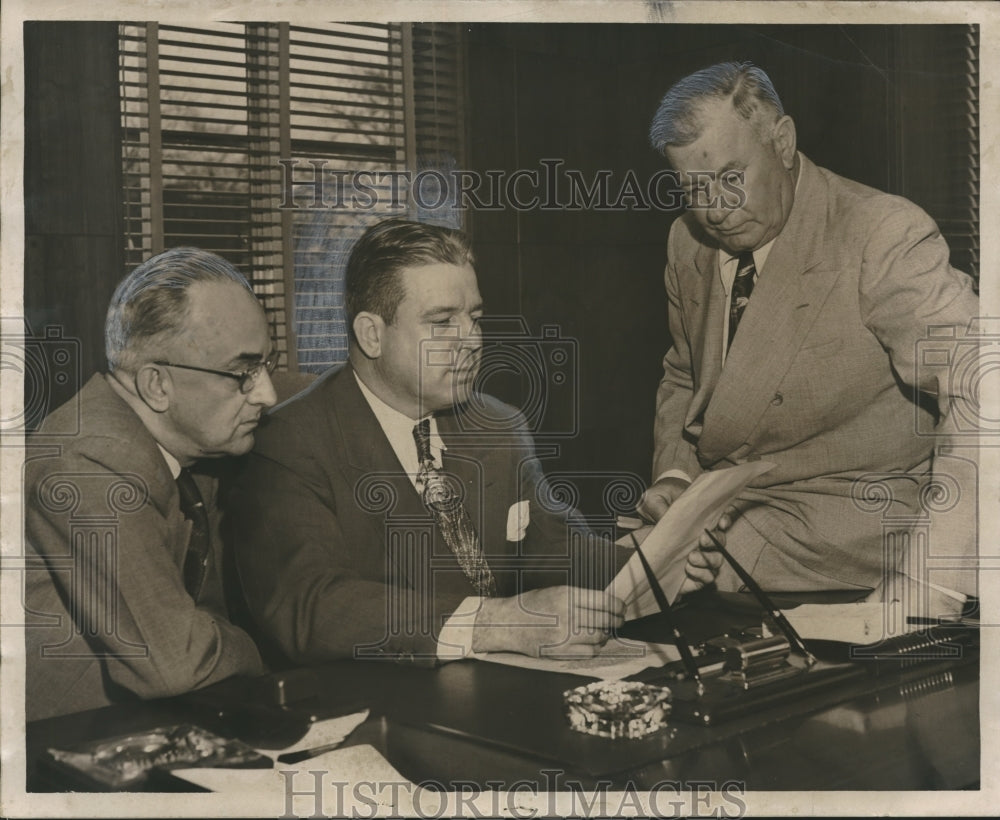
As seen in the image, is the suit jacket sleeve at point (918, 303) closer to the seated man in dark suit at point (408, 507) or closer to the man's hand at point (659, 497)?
the man's hand at point (659, 497)

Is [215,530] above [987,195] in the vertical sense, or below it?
below

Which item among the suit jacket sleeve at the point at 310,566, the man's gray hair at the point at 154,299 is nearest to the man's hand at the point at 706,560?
the suit jacket sleeve at the point at 310,566

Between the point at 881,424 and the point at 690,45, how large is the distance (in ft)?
4.30

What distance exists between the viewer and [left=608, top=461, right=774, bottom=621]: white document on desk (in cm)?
371

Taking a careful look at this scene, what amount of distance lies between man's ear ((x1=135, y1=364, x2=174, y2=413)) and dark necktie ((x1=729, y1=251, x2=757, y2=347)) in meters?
1.71

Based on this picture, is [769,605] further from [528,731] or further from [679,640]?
[528,731]

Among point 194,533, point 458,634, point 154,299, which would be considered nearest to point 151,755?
A: point 194,533

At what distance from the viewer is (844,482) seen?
379 cm

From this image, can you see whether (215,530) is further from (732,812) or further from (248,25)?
(732,812)

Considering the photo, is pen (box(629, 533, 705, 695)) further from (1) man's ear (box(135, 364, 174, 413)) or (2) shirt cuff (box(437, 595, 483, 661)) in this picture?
(1) man's ear (box(135, 364, 174, 413))

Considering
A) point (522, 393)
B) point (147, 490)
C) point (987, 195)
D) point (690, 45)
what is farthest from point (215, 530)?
point (987, 195)

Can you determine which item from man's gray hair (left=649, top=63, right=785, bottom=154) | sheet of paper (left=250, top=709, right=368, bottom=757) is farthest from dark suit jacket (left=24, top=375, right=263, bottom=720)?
man's gray hair (left=649, top=63, right=785, bottom=154)

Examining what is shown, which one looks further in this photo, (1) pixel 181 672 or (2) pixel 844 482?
(2) pixel 844 482

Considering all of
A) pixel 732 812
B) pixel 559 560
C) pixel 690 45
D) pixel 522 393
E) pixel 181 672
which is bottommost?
pixel 732 812
